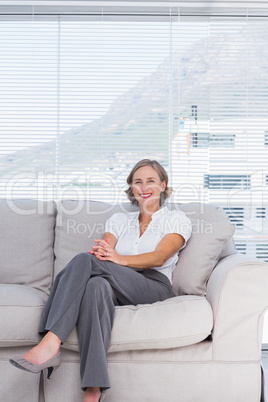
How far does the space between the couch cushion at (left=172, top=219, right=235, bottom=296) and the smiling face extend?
→ 0.31 meters

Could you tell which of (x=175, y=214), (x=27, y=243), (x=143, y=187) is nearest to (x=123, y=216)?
(x=143, y=187)

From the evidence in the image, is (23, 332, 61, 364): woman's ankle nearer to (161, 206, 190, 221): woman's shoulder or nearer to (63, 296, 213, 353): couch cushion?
(63, 296, 213, 353): couch cushion

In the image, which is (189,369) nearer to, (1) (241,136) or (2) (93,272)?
(2) (93,272)

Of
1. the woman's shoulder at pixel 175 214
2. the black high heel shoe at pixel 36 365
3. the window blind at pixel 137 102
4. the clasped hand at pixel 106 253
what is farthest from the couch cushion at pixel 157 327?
the window blind at pixel 137 102

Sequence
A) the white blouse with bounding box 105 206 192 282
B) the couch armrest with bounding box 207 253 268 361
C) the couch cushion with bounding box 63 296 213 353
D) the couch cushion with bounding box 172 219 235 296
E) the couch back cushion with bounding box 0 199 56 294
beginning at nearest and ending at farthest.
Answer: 1. the couch cushion with bounding box 63 296 213 353
2. the couch armrest with bounding box 207 253 268 361
3. the couch cushion with bounding box 172 219 235 296
4. the white blouse with bounding box 105 206 192 282
5. the couch back cushion with bounding box 0 199 56 294

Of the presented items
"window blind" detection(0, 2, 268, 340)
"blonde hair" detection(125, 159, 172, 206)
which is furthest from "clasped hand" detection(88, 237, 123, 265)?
"window blind" detection(0, 2, 268, 340)

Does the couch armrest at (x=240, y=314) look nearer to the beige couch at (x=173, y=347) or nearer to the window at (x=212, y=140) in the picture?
the beige couch at (x=173, y=347)

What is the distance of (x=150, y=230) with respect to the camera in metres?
2.96

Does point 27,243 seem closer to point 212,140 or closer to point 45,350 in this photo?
point 45,350

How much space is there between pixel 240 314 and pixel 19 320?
1055 mm

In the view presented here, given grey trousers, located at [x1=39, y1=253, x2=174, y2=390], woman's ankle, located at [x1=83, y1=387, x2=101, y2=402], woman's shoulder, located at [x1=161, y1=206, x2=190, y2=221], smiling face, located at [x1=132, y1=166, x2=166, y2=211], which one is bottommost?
woman's ankle, located at [x1=83, y1=387, x2=101, y2=402]

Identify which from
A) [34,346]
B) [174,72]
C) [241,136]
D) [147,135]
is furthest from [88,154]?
[34,346]

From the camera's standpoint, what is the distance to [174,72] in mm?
3936

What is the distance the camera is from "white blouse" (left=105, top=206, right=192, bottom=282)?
2.86 metres
